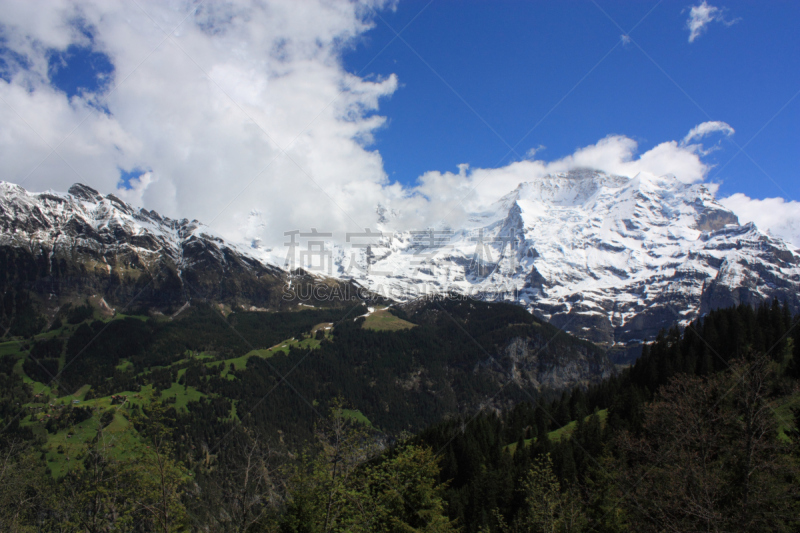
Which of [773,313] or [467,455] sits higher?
[773,313]

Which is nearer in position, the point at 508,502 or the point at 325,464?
the point at 325,464

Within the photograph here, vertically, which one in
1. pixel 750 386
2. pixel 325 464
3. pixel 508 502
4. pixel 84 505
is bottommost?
pixel 508 502

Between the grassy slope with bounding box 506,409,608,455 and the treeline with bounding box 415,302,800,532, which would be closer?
the treeline with bounding box 415,302,800,532

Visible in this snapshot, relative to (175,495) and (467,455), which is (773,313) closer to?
(467,455)

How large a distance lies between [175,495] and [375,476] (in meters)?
12.2

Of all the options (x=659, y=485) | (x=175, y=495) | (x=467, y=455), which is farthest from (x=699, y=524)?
(x=467, y=455)

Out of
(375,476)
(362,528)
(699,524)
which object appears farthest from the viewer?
(375,476)

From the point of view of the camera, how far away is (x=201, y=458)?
7028 inches

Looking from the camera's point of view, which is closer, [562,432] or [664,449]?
[664,449]

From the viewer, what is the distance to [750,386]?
24.4 metres

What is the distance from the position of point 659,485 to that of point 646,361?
295ft

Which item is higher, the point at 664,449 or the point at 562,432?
the point at 664,449

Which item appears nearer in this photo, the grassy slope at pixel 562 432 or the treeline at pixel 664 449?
the treeline at pixel 664 449

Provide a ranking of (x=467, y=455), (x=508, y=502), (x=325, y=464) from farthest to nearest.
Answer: (x=467, y=455)
(x=508, y=502)
(x=325, y=464)
